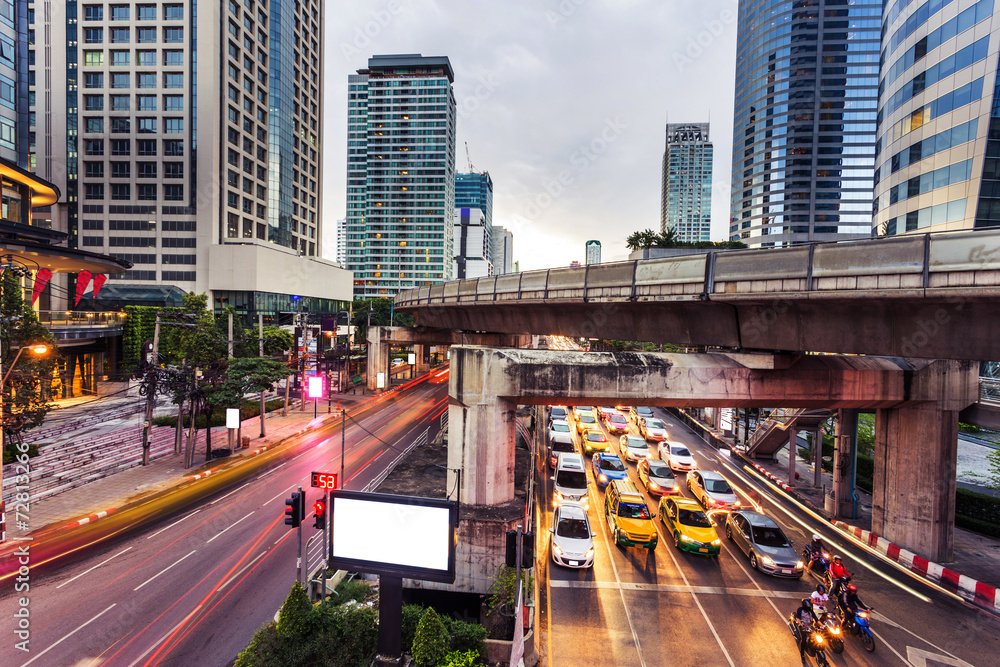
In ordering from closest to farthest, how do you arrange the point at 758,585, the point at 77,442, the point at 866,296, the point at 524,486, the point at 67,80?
the point at 866,296
the point at 758,585
the point at 524,486
the point at 77,442
the point at 67,80

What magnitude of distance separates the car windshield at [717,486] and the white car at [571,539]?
7.16 metres

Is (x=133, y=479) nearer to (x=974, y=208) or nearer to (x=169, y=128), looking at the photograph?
(x=974, y=208)

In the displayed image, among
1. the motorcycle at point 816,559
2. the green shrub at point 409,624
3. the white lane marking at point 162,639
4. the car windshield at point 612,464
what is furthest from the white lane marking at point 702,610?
the white lane marking at point 162,639

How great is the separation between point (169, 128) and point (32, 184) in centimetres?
2559

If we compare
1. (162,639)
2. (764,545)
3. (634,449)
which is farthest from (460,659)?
(634,449)

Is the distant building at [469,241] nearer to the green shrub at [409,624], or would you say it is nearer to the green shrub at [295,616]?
the green shrub at [409,624]

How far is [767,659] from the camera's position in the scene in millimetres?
9578

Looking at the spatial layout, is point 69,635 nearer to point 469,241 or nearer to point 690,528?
point 690,528

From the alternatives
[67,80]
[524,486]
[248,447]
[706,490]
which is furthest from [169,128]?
[706,490]

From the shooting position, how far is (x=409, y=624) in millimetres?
9859

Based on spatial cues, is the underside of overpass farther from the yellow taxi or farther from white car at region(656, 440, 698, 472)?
white car at region(656, 440, 698, 472)

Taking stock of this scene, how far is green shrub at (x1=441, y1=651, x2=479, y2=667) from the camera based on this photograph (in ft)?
27.8

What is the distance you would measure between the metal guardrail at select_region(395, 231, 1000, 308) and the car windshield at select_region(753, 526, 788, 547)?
8.29 metres

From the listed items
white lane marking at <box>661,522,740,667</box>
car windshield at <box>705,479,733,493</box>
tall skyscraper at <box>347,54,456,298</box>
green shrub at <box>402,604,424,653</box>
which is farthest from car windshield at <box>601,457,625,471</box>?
tall skyscraper at <box>347,54,456,298</box>
